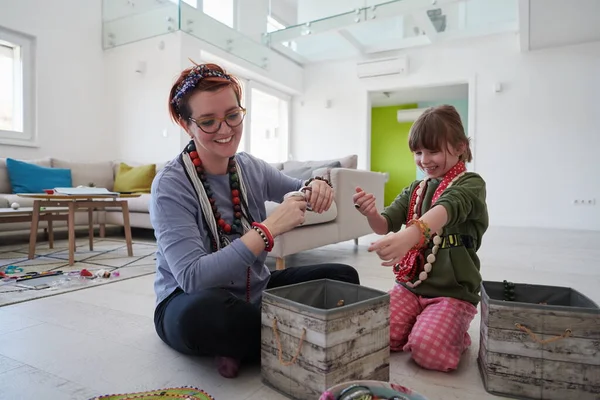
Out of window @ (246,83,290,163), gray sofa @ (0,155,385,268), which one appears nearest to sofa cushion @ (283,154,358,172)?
gray sofa @ (0,155,385,268)

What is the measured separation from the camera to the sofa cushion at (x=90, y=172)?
4.38 metres

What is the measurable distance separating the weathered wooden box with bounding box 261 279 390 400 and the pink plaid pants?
180 millimetres

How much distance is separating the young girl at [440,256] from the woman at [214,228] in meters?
0.20

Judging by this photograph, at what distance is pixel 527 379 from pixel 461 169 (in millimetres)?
622

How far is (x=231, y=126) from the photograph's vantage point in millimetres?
1111

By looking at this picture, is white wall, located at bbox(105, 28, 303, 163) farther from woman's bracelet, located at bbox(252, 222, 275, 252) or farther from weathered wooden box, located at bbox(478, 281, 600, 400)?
weathered wooden box, located at bbox(478, 281, 600, 400)

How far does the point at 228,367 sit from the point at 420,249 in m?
0.69

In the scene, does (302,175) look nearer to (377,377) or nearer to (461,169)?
(461,169)

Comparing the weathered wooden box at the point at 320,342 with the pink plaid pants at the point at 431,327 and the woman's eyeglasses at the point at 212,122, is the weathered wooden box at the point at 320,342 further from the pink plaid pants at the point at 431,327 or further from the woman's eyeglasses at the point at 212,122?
the woman's eyeglasses at the point at 212,122

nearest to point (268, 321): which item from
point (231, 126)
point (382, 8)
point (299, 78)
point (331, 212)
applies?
point (231, 126)

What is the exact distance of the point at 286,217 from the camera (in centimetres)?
101

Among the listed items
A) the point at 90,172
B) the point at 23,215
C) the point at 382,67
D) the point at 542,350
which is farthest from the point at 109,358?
the point at 382,67

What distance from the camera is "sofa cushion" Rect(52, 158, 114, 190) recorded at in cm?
438

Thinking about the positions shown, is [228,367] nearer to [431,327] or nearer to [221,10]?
[431,327]
